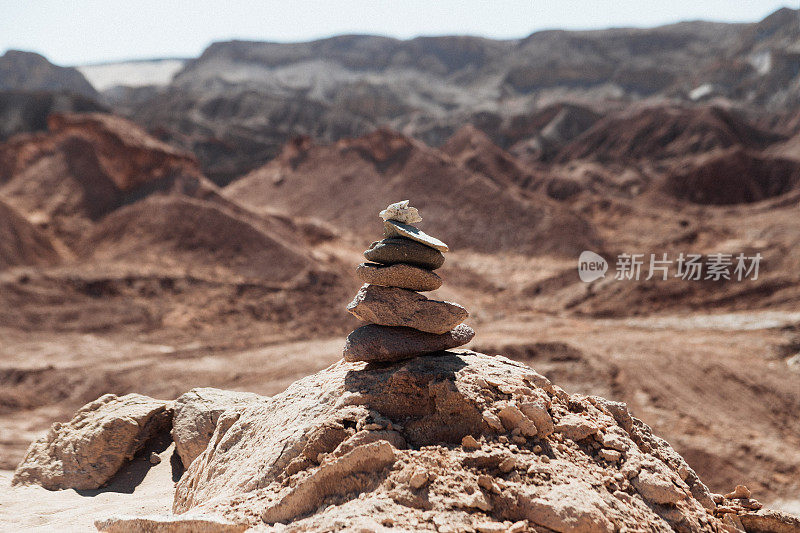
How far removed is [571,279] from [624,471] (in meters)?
21.6

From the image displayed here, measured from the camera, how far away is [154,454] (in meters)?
7.41

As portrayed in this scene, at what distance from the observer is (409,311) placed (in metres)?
5.98

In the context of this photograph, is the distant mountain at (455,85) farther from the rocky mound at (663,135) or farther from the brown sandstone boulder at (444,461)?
the brown sandstone boulder at (444,461)

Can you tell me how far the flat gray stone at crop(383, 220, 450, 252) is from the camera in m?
5.98

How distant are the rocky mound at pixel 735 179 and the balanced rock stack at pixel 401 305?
3956cm

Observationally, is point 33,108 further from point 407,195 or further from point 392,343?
point 392,343

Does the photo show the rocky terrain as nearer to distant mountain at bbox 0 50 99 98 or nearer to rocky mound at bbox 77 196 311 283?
rocky mound at bbox 77 196 311 283

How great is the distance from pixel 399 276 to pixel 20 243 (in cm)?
2303

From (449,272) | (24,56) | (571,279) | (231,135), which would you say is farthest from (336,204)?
(24,56)

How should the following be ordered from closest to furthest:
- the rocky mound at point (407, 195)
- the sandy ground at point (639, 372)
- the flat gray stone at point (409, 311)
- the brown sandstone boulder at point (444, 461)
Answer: the brown sandstone boulder at point (444, 461), the flat gray stone at point (409, 311), the sandy ground at point (639, 372), the rocky mound at point (407, 195)

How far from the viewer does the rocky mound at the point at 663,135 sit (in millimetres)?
47906

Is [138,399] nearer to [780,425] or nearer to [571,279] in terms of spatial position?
[780,425]

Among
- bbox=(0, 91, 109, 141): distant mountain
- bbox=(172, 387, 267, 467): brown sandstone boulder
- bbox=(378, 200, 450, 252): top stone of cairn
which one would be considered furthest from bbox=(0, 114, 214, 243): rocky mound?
bbox=(378, 200, 450, 252): top stone of cairn

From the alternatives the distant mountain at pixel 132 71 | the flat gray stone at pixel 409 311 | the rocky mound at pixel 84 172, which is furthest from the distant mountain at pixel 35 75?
the flat gray stone at pixel 409 311
